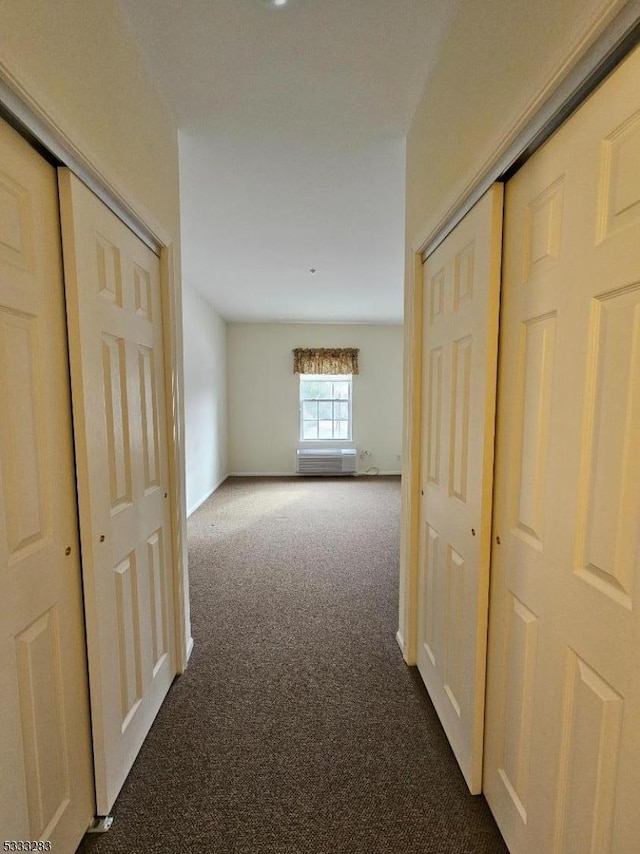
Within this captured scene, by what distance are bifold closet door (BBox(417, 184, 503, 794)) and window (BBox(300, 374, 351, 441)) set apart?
15.5 feet

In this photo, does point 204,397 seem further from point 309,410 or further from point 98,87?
point 98,87

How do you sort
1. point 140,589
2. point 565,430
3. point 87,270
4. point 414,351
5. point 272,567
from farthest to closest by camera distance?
point 272,567 → point 414,351 → point 140,589 → point 87,270 → point 565,430

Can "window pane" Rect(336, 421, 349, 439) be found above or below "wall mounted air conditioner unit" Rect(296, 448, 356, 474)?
above

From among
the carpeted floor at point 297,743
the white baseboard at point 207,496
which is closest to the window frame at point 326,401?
the white baseboard at point 207,496

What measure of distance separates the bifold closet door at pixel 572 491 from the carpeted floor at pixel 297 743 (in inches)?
12.2

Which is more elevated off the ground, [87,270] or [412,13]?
[412,13]

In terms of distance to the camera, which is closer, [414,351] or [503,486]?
[503,486]

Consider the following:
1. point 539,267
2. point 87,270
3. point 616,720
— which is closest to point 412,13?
point 539,267

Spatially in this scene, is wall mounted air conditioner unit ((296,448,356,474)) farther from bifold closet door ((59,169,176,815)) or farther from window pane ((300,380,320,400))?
bifold closet door ((59,169,176,815))

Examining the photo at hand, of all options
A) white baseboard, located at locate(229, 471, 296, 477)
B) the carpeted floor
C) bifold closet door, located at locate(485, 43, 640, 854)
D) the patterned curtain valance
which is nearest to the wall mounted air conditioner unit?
white baseboard, located at locate(229, 471, 296, 477)

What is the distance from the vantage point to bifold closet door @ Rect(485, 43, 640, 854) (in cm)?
70

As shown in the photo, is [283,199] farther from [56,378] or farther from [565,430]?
[565,430]

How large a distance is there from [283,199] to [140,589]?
7.51 ft

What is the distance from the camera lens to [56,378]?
1056 mm
